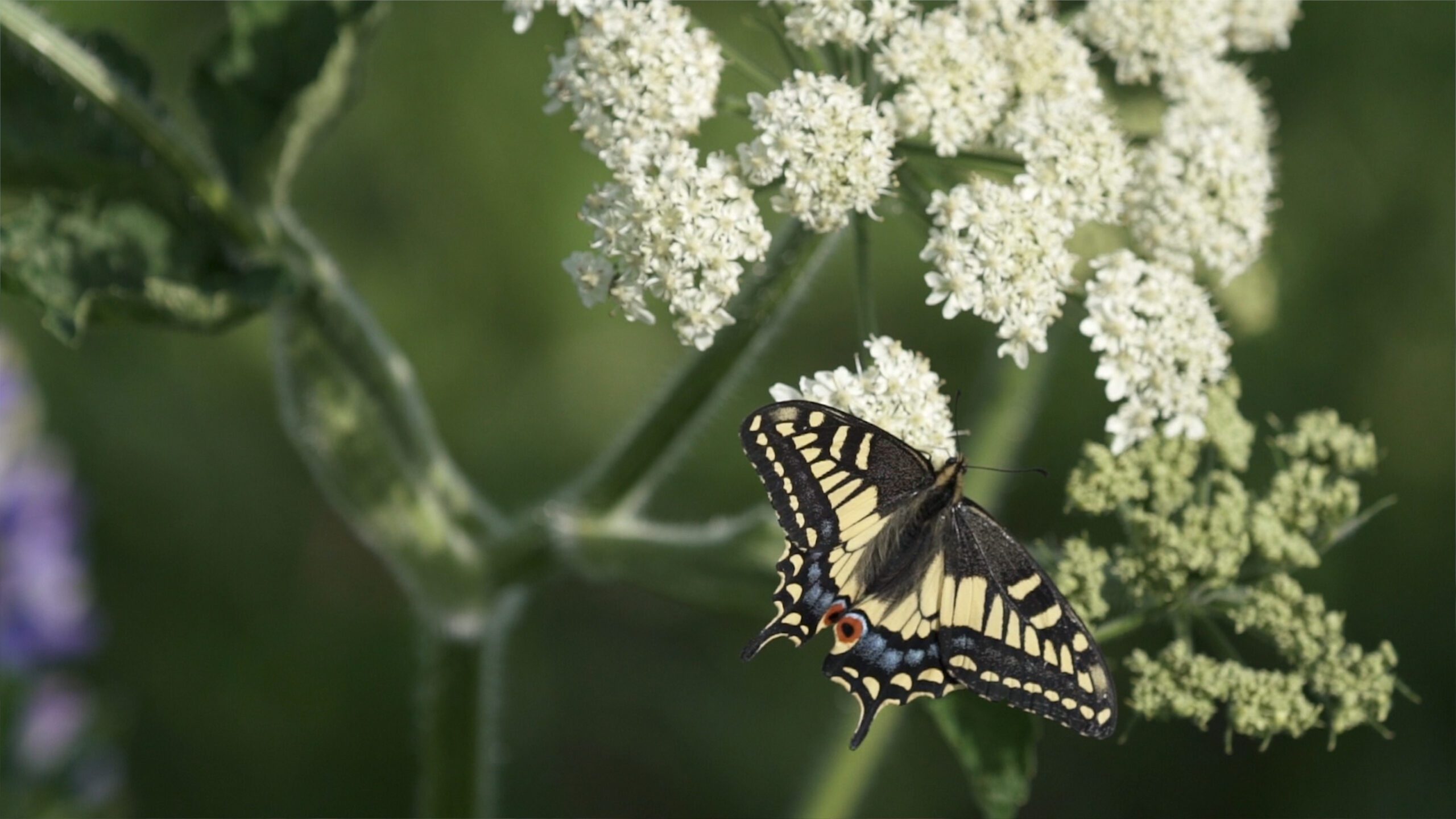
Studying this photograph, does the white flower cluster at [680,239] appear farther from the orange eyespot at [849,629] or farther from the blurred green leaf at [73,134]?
the blurred green leaf at [73,134]

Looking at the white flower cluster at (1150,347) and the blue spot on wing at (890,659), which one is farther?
the white flower cluster at (1150,347)

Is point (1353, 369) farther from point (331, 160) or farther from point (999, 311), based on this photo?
point (331, 160)

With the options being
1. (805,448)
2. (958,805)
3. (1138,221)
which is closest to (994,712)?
(805,448)

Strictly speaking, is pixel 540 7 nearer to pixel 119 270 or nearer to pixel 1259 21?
pixel 119 270

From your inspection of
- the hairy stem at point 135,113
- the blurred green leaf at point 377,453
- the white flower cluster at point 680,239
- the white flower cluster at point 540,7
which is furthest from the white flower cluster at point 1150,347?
the hairy stem at point 135,113

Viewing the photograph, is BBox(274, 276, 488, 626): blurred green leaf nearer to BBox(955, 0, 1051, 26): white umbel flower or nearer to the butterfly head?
the butterfly head

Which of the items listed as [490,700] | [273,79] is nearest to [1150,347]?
[490,700]

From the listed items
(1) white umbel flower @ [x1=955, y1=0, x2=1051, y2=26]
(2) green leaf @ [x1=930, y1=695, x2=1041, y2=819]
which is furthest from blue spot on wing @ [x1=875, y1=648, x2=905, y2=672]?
(1) white umbel flower @ [x1=955, y1=0, x2=1051, y2=26]
